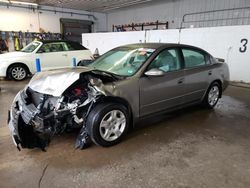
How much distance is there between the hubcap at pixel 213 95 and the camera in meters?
3.98

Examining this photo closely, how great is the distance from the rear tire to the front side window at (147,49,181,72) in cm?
110

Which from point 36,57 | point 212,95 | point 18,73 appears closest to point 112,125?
point 212,95

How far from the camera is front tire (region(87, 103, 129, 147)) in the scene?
2395 mm

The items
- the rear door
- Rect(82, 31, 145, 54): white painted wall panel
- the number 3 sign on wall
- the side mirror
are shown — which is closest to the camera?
the side mirror

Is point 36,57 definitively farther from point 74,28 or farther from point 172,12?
point 74,28

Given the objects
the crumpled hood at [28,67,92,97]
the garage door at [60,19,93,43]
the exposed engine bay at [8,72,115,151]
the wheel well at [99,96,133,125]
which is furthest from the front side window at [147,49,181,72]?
the garage door at [60,19,93,43]

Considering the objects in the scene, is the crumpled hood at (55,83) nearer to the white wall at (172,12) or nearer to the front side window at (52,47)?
the front side window at (52,47)

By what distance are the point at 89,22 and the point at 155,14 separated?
572cm

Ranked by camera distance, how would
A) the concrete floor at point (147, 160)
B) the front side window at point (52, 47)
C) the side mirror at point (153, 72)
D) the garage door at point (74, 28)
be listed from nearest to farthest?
the concrete floor at point (147, 160) → the side mirror at point (153, 72) → the front side window at point (52, 47) → the garage door at point (74, 28)

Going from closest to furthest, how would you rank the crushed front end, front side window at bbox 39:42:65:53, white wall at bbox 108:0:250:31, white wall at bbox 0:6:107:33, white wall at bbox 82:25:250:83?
the crushed front end → white wall at bbox 82:25:250:83 → front side window at bbox 39:42:65:53 → white wall at bbox 108:0:250:31 → white wall at bbox 0:6:107:33

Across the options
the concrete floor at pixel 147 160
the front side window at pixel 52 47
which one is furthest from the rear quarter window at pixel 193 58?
the front side window at pixel 52 47

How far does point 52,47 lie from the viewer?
22.8 ft

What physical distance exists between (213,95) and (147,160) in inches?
94.3

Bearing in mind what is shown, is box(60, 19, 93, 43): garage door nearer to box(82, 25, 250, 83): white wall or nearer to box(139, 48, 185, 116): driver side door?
box(82, 25, 250, 83): white wall
